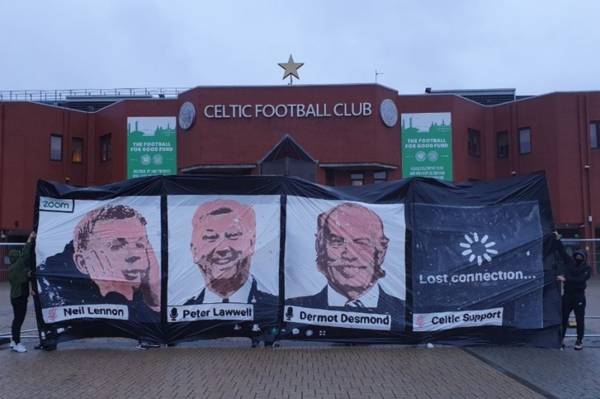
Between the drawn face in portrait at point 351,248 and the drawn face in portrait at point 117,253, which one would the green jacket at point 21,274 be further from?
the drawn face in portrait at point 351,248

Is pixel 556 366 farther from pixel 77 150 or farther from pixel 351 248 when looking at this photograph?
pixel 77 150

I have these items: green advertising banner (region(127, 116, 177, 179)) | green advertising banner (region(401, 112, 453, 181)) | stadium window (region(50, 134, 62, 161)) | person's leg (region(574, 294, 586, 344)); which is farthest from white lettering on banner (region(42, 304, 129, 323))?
stadium window (region(50, 134, 62, 161))

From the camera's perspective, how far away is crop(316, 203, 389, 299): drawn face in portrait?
1009cm

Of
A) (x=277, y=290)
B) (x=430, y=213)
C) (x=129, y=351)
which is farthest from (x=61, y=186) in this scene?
(x=430, y=213)

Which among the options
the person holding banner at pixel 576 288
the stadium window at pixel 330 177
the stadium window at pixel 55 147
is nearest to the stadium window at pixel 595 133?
the stadium window at pixel 330 177

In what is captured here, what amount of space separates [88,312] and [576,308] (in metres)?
7.72

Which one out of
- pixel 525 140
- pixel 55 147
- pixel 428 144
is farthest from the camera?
pixel 55 147

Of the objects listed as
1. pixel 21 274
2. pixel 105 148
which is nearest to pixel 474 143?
pixel 105 148

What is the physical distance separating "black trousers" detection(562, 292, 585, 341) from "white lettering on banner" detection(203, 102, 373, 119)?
22293mm

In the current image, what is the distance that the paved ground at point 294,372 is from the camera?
7348 millimetres

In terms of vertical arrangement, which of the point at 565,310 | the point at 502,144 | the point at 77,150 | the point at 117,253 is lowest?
the point at 565,310

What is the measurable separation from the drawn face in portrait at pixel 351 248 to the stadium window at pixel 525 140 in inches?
1029

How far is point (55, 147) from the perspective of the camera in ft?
113

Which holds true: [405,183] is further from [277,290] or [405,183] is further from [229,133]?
[229,133]
